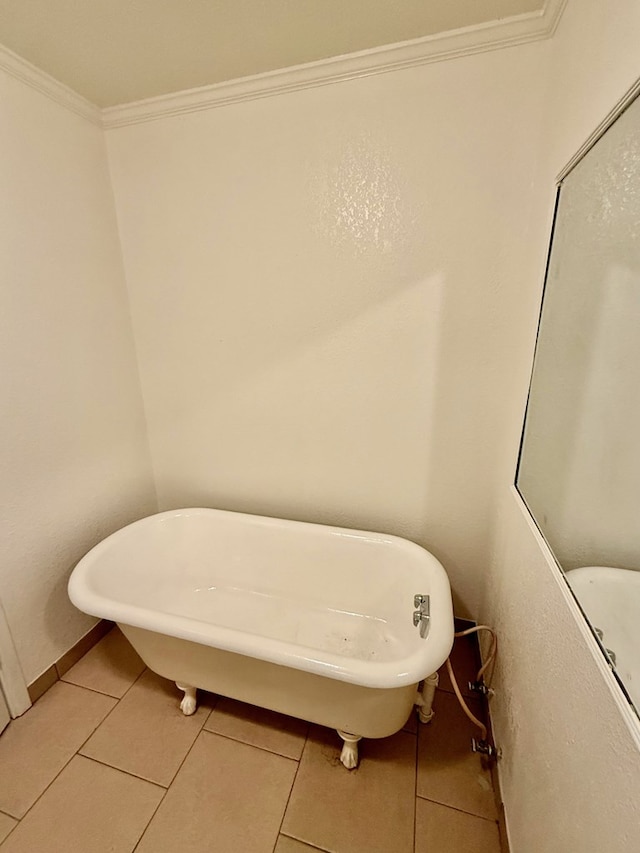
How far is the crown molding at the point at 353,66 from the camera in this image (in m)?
1.06

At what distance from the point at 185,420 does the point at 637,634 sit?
1.70 metres

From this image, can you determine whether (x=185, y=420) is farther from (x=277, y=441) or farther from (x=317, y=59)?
(x=317, y=59)

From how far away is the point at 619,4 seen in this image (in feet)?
2.10

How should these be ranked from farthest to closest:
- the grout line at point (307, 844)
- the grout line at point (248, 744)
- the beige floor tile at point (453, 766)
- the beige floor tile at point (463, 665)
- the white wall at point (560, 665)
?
the beige floor tile at point (463, 665)
the grout line at point (248, 744)
the beige floor tile at point (453, 766)
the grout line at point (307, 844)
the white wall at point (560, 665)

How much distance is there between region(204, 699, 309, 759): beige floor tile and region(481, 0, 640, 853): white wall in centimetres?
63

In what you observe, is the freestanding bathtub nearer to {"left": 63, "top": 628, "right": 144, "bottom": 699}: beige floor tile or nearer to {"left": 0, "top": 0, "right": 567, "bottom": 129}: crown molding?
{"left": 63, "top": 628, "right": 144, "bottom": 699}: beige floor tile

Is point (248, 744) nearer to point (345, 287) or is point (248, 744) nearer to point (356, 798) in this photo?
point (356, 798)

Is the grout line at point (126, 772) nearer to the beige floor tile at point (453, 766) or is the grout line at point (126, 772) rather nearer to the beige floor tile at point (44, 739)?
the beige floor tile at point (44, 739)

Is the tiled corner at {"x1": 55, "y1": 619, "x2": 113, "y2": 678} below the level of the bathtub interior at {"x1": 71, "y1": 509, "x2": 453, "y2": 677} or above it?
below

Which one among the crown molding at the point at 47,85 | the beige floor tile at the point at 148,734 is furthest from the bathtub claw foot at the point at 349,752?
the crown molding at the point at 47,85

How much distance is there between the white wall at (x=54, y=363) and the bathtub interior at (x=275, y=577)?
0.78 ft

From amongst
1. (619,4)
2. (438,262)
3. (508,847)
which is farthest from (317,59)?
(508,847)

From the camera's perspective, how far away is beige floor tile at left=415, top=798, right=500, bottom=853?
941 mm

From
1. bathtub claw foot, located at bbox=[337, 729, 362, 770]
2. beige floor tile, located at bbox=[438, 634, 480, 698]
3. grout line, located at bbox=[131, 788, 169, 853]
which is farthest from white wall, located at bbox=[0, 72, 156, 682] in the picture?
beige floor tile, located at bbox=[438, 634, 480, 698]
